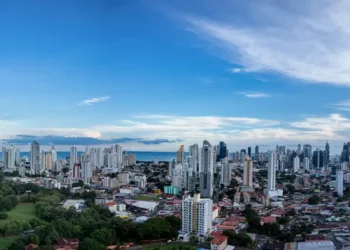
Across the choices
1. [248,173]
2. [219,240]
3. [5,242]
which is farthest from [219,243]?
[248,173]

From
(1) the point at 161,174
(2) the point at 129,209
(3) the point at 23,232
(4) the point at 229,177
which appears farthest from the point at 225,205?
(1) the point at 161,174

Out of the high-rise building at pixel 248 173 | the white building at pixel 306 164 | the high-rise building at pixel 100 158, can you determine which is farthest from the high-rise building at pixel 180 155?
the white building at pixel 306 164

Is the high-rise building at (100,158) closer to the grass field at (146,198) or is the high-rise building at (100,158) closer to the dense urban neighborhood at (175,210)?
the dense urban neighborhood at (175,210)

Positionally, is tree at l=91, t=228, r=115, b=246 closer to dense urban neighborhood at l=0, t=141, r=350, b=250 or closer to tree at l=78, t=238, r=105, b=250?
dense urban neighborhood at l=0, t=141, r=350, b=250

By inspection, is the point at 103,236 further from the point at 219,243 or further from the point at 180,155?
the point at 180,155

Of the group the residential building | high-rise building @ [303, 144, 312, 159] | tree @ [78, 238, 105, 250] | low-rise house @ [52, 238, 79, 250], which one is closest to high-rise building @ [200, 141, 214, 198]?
the residential building

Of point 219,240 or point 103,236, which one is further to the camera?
point 219,240
